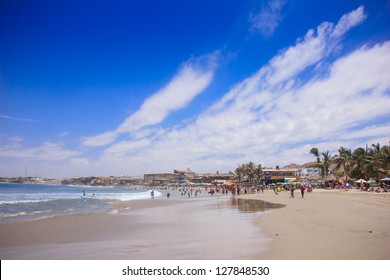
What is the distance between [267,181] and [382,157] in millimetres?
43706

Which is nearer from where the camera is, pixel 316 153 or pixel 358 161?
pixel 358 161

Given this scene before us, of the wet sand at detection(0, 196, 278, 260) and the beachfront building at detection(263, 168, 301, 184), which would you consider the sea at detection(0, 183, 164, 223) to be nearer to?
the wet sand at detection(0, 196, 278, 260)

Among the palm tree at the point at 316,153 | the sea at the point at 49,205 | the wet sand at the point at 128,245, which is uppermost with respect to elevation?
the palm tree at the point at 316,153

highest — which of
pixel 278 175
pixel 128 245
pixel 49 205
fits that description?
pixel 278 175

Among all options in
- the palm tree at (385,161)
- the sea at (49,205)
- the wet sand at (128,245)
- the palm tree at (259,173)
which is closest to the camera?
the wet sand at (128,245)

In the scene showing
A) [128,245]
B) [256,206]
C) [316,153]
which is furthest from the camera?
[316,153]

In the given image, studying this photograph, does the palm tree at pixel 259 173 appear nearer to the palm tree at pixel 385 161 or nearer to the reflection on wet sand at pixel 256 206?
the palm tree at pixel 385 161

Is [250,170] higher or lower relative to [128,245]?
higher

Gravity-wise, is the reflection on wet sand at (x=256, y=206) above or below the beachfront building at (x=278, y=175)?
below

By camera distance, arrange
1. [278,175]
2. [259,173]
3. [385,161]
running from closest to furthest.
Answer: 1. [385,161]
2. [278,175]
3. [259,173]

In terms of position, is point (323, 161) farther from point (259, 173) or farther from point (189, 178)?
point (189, 178)

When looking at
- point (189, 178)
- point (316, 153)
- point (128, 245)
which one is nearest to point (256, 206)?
point (128, 245)

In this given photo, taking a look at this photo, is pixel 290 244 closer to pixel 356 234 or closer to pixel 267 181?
pixel 356 234

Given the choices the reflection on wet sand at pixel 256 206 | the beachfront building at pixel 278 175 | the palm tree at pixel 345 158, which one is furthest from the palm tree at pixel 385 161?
the beachfront building at pixel 278 175
